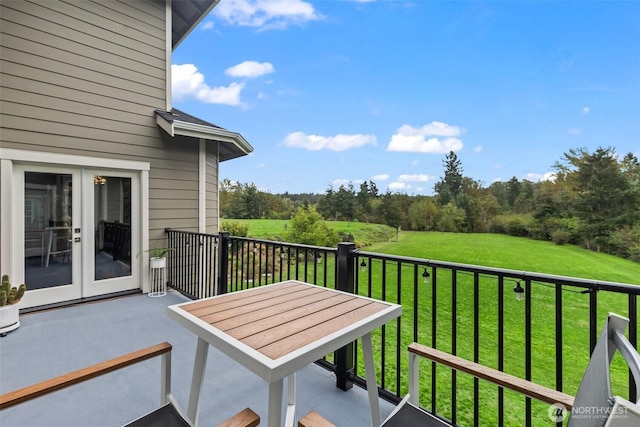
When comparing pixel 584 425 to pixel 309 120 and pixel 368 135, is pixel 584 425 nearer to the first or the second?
pixel 309 120

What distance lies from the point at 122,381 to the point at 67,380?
147 cm

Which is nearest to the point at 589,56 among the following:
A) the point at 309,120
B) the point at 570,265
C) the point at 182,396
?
the point at 570,265

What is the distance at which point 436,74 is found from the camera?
16.0 m

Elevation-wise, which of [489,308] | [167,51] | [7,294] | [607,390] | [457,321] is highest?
[167,51]

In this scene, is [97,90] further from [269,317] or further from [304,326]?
[304,326]

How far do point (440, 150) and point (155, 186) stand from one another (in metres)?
26.5

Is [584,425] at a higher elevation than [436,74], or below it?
below

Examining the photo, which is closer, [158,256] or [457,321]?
[158,256]

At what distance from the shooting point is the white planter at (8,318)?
9.93 ft

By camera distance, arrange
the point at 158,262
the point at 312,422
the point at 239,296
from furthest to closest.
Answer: the point at 158,262 < the point at 239,296 < the point at 312,422

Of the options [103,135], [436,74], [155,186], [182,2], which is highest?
[436,74]

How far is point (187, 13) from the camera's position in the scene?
5.21 metres

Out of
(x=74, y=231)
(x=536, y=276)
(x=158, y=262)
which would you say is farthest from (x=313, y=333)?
(x=74, y=231)

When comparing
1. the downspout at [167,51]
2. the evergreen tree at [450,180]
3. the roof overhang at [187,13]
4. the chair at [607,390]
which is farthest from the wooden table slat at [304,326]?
the evergreen tree at [450,180]
